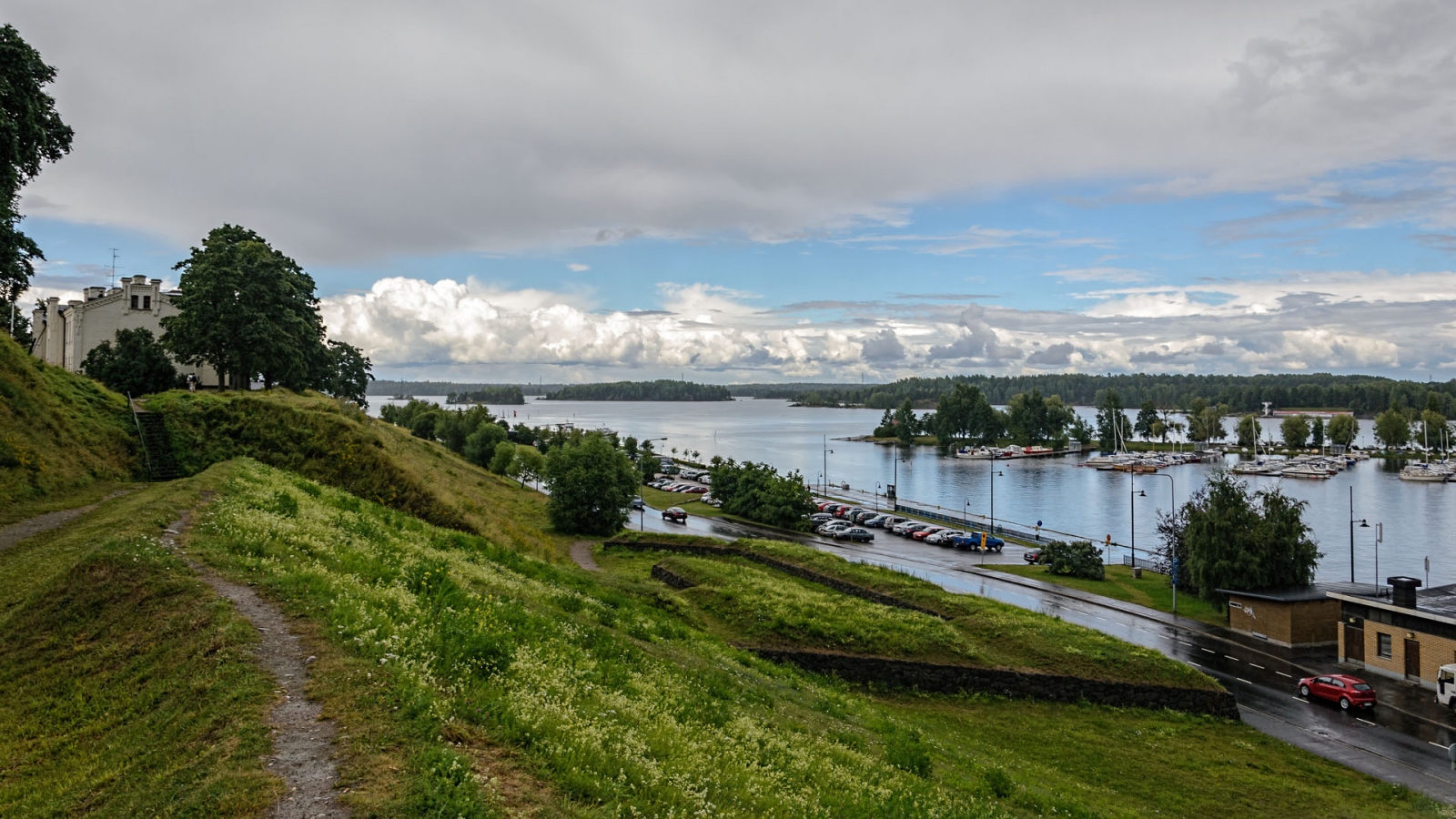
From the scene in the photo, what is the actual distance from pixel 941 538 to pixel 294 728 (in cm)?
5665

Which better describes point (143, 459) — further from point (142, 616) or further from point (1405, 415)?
point (1405, 415)

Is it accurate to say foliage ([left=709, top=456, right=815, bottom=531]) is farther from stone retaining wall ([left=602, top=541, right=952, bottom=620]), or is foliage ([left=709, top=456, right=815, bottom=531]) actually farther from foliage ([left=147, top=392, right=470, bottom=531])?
foliage ([left=147, top=392, right=470, bottom=531])

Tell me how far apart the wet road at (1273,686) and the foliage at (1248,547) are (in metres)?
3.06

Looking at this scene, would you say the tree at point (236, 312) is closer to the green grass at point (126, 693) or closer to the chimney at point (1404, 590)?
the green grass at point (126, 693)

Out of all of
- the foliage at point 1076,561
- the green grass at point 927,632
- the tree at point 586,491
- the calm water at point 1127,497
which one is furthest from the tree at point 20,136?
the calm water at point 1127,497

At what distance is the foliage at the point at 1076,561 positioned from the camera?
46531 mm

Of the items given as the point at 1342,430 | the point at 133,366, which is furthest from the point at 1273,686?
the point at 1342,430

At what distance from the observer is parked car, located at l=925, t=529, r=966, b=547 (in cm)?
5869

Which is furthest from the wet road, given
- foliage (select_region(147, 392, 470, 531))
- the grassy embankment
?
the grassy embankment

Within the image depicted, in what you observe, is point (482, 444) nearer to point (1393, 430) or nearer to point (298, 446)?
point (298, 446)

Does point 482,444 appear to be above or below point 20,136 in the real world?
below

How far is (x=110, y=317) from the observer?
55.3 meters

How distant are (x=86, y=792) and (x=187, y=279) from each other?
4735cm

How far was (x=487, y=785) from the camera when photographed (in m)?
6.11
